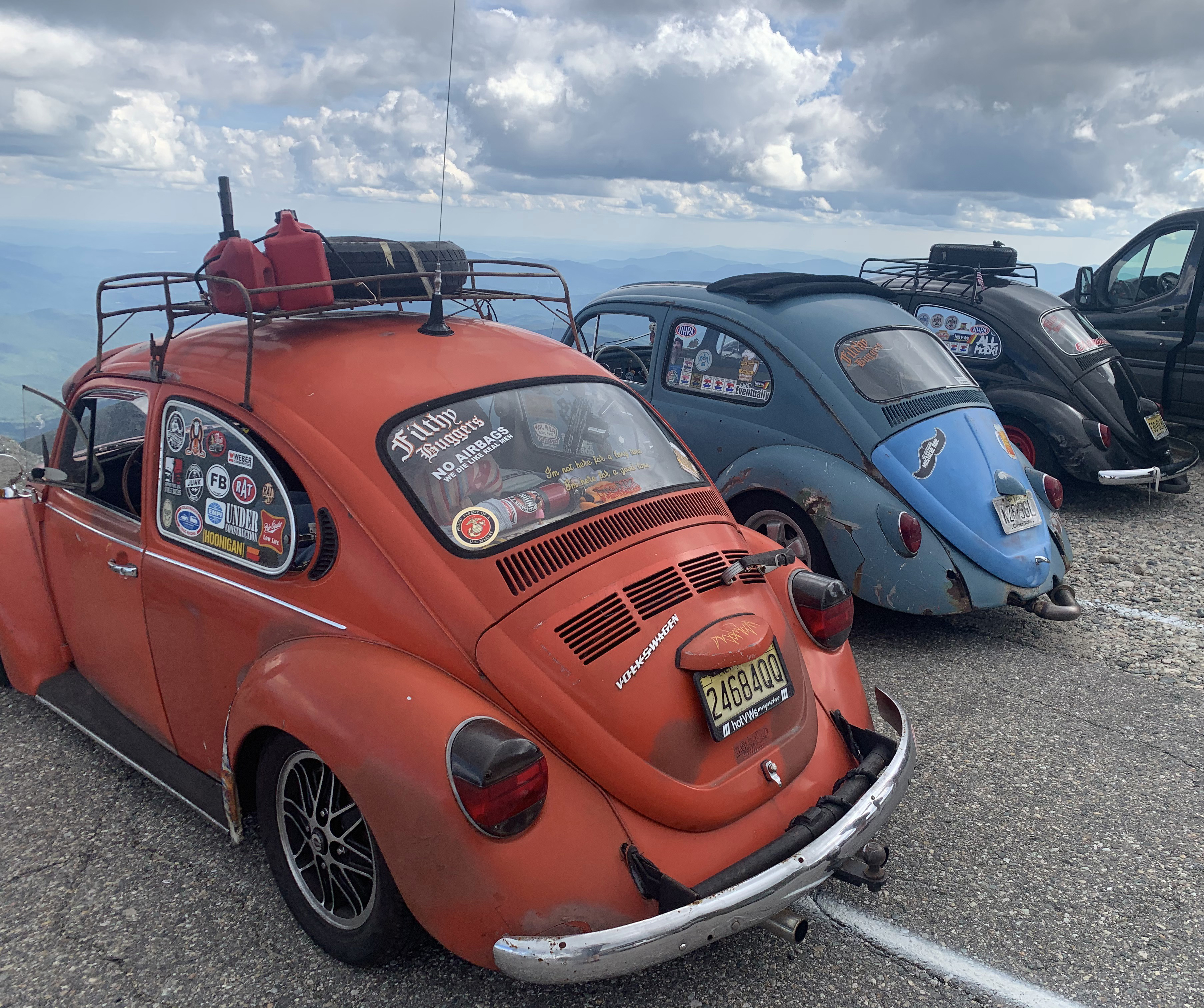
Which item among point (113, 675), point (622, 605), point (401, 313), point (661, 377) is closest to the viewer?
point (622, 605)

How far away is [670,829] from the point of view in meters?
2.24

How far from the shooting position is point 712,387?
5562 millimetres

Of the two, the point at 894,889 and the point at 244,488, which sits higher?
the point at 244,488

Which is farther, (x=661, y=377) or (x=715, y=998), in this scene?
(x=661, y=377)

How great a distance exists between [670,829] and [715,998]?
1.76 ft

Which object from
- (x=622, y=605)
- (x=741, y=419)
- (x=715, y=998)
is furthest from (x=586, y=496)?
(x=741, y=419)

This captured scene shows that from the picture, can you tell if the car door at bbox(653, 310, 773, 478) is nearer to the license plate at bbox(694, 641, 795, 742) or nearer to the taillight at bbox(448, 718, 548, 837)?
A: the license plate at bbox(694, 641, 795, 742)

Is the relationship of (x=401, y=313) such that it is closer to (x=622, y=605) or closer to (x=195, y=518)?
(x=195, y=518)

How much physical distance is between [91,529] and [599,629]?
2.20 metres

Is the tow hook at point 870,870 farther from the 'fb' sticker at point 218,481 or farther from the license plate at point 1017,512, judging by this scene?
the license plate at point 1017,512

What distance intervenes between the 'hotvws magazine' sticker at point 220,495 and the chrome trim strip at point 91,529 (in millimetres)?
177

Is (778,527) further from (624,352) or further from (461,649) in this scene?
(461,649)

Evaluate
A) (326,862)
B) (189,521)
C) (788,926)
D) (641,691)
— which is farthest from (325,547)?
(788,926)

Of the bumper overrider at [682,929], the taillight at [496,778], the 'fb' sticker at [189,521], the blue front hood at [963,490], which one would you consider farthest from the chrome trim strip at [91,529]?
the blue front hood at [963,490]
